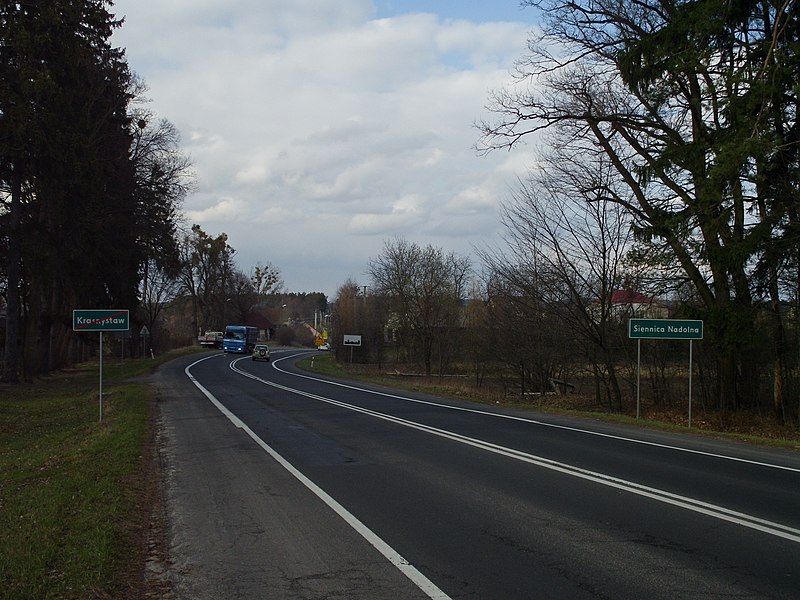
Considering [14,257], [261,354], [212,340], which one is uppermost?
[14,257]

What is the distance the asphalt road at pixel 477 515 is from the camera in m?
6.12

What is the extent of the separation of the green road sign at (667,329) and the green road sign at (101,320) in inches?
538

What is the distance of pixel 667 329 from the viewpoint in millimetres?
20781

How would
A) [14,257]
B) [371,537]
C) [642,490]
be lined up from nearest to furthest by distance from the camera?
[371,537] < [642,490] < [14,257]

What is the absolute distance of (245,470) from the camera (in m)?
11.7

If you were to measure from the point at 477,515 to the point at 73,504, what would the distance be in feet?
16.2

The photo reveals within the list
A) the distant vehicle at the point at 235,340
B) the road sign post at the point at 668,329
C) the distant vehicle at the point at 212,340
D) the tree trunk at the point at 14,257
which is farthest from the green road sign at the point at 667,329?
the distant vehicle at the point at 212,340

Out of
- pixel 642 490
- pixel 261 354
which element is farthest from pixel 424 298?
pixel 642 490

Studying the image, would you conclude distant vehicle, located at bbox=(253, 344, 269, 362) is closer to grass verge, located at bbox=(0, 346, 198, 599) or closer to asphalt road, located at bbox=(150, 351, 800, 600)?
grass verge, located at bbox=(0, 346, 198, 599)

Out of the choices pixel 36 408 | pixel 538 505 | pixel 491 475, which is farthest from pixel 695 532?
pixel 36 408

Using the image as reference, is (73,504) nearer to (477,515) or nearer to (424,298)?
(477,515)

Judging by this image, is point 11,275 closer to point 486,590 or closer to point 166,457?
point 166,457

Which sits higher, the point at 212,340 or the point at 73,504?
the point at 212,340

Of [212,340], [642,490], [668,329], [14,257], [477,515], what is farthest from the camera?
[212,340]
